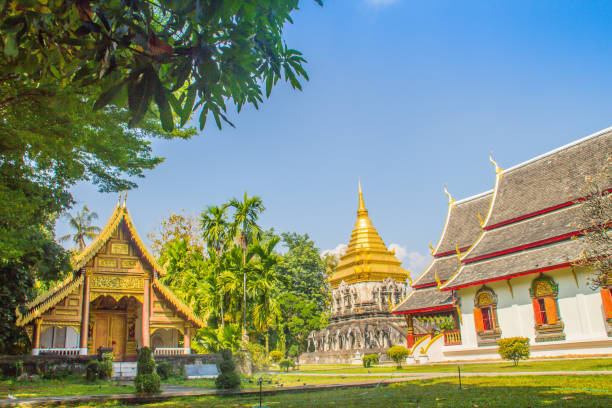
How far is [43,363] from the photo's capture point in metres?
13.7

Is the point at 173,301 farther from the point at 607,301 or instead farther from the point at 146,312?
the point at 607,301

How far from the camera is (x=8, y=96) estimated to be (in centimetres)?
662

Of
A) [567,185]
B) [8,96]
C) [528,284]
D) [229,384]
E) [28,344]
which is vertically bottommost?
[229,384]

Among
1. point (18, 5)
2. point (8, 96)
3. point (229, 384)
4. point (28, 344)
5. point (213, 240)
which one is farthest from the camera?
point (213, 240)

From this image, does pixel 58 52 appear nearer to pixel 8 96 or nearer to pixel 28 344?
pixel 8 96

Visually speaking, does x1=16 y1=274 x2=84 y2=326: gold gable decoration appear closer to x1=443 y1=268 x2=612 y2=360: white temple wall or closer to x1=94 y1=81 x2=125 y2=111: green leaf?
x1=94 y1=81 x2=125 y2=111: green leaf

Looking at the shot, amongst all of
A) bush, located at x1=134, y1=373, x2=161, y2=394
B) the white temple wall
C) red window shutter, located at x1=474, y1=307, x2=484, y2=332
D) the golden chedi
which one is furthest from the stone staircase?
the golden chedi

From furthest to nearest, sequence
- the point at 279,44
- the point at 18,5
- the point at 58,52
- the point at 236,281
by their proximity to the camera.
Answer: the point at 236,281, the point at 279,44, the point at 58,52, the point at 18,5

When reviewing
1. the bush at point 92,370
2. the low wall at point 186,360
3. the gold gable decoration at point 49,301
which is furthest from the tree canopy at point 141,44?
the gold gable decoration at point 49,301

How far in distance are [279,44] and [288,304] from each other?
3809 centimetres

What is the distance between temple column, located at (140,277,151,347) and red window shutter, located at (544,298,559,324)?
1483 centimetres

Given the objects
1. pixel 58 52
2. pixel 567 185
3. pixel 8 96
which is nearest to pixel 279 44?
pixel 58 52

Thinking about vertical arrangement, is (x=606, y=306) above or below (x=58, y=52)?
below

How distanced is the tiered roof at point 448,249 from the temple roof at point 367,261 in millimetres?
12403
